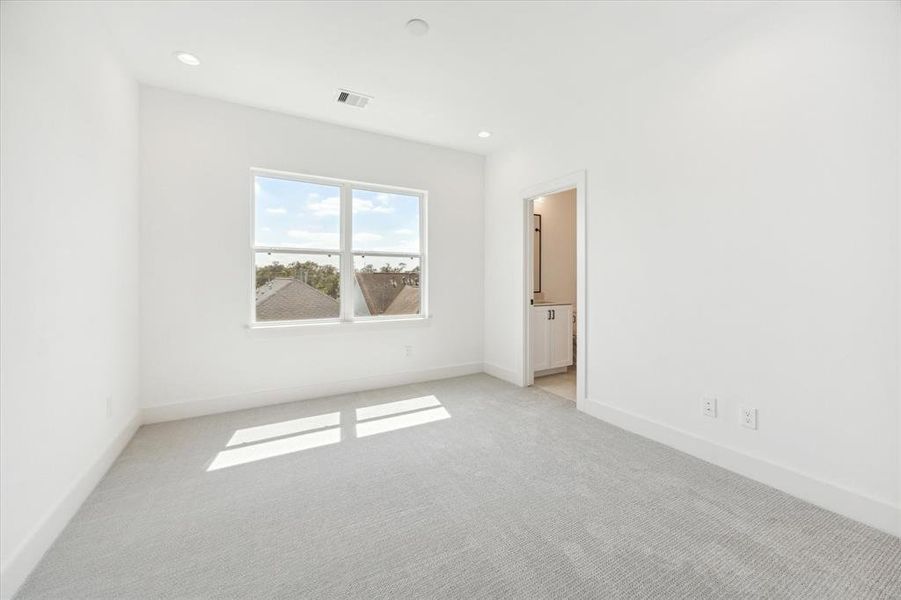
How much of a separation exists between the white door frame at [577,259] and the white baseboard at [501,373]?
0.13 metres

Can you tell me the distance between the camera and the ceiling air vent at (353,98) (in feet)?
10.4

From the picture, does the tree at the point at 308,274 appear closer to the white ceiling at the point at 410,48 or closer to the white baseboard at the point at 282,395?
the white baseboard at the point at 282,395

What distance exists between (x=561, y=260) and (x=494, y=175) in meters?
1.98

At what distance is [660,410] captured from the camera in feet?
8.94

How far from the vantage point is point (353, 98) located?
3.27 metres

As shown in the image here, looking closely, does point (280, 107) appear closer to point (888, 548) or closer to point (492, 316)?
point (492, 316)

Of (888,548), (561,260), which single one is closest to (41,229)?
(888,548)

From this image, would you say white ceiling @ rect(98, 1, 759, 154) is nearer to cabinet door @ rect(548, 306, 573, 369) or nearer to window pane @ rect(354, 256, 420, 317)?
window pane @ rect(354, 256, 420, 317)

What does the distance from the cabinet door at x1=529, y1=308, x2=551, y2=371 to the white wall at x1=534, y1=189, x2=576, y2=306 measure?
1.10 metres

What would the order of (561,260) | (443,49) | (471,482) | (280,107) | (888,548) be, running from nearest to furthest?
(888,548)
(471,482)
(443,49)
(280,107)
(561,260)

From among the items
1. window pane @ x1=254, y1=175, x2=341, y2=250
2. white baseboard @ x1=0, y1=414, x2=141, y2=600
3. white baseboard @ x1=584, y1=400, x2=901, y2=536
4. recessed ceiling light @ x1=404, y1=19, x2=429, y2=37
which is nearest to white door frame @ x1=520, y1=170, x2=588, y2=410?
white baseboard @ x1=584, y1=400, x2=901, y2=536

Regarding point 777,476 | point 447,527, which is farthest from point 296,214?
point 777,476

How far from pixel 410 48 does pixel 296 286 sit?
2.36 meters

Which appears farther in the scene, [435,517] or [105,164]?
[105,164]
